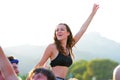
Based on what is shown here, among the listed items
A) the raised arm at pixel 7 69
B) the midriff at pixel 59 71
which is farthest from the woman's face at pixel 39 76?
the midriff at pixel 59 71

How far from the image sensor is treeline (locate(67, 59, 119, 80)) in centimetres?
6481

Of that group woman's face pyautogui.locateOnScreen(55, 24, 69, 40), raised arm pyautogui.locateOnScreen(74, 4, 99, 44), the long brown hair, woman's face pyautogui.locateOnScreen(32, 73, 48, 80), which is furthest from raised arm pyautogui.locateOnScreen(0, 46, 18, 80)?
raised arm pyautogui.locateOnScreen(74, 4, 99, 44)

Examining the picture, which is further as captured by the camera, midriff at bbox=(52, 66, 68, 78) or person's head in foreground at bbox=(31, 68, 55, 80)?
midriff at bbox=(52, 66, 68, 78)

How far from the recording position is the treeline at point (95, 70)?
6481 centimetres

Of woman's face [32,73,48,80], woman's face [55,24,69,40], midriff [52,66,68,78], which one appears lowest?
midriff [52,66,68,78]

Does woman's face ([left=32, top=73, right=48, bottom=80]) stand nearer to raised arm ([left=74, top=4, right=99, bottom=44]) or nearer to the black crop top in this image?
the black crop top

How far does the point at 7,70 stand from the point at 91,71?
62.0 m

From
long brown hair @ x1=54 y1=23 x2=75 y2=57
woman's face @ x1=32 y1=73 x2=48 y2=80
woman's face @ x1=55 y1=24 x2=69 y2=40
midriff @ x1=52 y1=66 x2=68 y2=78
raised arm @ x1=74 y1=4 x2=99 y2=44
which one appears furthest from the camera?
raised arm @ x1=74 y1=4 x2=99 y2=44

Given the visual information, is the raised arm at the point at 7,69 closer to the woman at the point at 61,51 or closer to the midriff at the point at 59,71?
the woman at the point at 61,51

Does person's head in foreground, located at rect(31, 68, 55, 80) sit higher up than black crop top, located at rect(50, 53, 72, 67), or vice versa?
person's head in foreground, located at rect(31, 68, 55, 80)

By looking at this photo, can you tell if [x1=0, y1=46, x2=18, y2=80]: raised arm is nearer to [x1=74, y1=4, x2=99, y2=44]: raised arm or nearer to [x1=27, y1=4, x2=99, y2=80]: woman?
[x1=27, y1=4, x2=99, y2=80]: woman

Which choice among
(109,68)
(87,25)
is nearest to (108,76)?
(109,68)

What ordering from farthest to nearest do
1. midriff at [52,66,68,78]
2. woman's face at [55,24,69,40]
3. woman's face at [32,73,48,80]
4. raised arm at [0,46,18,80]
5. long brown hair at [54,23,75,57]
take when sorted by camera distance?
woman's face at [55,24,69,40]
long brown hair at [54,23,75,57]
midriff at [52,66,68,78]
woman's face at [32,73,48,80]
raised arm at [0,46,18,80]

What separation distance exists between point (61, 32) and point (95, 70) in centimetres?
5784
